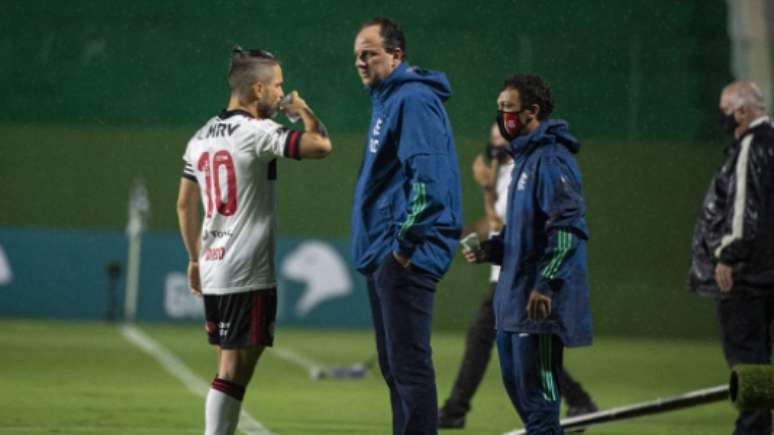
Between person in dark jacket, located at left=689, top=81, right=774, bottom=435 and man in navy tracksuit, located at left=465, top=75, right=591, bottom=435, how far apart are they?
6.28 feet

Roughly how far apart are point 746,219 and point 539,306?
7.75 feet

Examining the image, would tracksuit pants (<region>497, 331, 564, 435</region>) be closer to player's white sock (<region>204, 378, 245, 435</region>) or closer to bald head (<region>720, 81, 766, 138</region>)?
player's white sock (<region>204, 378, 245, 435</region>)

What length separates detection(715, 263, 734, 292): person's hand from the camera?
8.52 m

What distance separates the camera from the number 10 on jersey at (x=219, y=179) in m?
7.03

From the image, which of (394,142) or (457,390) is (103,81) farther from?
(394,142)

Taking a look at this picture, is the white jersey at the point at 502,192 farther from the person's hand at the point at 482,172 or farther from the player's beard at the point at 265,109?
the player's beard at the point at 265,109

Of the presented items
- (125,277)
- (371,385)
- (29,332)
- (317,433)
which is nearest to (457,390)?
(317,433)

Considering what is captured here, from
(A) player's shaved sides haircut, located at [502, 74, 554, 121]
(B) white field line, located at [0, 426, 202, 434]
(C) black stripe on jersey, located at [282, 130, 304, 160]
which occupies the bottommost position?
(B) white field line, located at [0, 426, 202, 434]

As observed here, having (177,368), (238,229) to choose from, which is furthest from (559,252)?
(177,368)

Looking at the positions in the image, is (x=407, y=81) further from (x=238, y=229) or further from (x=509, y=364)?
(x=509, y=364)

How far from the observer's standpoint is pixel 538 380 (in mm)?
6758

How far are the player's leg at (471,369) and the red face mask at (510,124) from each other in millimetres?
2975

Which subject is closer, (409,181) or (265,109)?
(409,181)

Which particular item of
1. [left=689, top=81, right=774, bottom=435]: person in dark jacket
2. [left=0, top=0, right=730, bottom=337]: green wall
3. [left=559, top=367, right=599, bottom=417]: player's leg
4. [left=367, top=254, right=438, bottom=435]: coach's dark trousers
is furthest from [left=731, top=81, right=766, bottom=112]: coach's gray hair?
[left=0, top=0, right=730, bottom=337]: green wall
